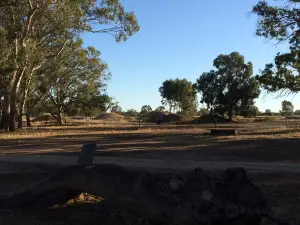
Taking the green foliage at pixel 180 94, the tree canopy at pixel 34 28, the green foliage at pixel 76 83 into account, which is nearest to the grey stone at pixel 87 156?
the tree canopy at pixel 34 28

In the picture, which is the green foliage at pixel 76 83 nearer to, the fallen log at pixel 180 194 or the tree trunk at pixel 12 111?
the tree trunk at pixel 12 111

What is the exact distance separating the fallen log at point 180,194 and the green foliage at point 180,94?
98.7 m

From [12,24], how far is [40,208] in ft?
112

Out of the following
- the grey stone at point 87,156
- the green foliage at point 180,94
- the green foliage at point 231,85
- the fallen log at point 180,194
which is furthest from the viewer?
the green foliage at point 180,94

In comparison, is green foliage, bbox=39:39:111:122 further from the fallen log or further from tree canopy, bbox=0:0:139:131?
the fallen log

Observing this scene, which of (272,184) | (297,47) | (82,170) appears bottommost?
(272,184)

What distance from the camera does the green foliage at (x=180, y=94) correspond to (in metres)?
107

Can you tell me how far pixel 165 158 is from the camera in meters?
17.2

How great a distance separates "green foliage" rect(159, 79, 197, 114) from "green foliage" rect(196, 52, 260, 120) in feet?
88.3

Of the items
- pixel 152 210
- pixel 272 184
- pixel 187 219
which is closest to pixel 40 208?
pixel 152 210

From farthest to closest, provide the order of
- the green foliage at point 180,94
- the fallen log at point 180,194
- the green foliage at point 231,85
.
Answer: the green foliage at point 180,94
the green foliage at point 231,85
the fallen log at point 180,194

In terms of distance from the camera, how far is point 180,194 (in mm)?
6594

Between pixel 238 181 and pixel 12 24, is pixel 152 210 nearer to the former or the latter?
pixel 238 181

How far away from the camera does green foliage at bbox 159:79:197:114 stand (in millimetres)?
106750
